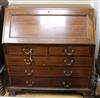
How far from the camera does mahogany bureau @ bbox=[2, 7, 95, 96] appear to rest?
2.04 m

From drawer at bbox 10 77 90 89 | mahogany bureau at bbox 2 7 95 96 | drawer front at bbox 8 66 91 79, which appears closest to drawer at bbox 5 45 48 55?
mahogany bureau at bbox 2 7 95 96

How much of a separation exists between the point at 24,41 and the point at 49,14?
0.42 meters

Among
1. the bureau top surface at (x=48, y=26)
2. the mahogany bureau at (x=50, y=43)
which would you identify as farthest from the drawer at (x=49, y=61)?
the bureau top surface at (x=48, y=26)

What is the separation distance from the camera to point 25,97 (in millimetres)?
2354

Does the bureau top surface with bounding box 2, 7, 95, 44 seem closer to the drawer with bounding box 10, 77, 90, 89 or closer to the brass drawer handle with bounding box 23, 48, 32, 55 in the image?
the brass drawer handle with bounding box 23, 48, 32, 55

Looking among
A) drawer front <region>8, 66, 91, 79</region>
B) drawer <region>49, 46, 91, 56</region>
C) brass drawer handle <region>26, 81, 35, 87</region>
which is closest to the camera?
drawer <region>49, 46, 91, 56</region>

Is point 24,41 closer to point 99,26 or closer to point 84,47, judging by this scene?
point 84,47

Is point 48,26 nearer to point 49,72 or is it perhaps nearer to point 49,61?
point 49,61

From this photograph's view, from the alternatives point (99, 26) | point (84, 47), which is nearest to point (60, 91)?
point (84, 47)

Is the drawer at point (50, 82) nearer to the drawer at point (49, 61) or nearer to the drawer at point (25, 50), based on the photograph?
the drawer at point (49, 61)

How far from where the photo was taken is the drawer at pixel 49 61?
2092 mm

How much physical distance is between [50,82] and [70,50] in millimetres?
489

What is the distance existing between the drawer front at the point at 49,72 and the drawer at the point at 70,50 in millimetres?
197

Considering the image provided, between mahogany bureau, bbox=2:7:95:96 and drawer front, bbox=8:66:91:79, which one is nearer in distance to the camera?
mahogany bureau, bbox=2:7:95:96
